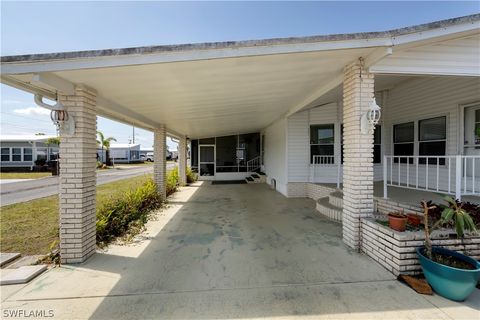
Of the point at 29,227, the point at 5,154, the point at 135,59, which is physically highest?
the point at 135,59

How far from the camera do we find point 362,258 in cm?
371

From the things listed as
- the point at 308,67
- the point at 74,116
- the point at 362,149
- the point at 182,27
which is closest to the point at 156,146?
the point at 182,27

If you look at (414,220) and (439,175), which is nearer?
(414,220)

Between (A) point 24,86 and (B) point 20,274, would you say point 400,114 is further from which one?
(B) point 20,274

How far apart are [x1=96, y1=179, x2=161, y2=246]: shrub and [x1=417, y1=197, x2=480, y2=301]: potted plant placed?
5.12m

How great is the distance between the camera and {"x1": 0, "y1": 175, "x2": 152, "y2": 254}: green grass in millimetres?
4422

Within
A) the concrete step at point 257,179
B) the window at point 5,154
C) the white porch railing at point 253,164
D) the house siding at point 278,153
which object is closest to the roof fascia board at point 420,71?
the house siding at point 278,153

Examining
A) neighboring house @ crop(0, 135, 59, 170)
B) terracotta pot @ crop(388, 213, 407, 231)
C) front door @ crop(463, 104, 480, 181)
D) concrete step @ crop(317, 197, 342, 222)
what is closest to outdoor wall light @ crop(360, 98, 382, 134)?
terracotta pot @ crop(388, 213, 407, 231)

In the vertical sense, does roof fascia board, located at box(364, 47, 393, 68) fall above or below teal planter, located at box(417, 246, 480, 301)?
above

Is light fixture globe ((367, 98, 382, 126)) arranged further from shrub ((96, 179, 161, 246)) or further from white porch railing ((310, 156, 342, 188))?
shrub ((96, 179, 161, 246))

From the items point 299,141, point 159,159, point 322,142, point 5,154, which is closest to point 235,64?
point 299,141

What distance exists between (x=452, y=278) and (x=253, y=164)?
535 inches

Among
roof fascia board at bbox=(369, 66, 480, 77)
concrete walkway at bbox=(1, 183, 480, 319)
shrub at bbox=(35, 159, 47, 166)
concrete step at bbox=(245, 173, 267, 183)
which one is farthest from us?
shrub at bbox=(35, 159, 47, 166)

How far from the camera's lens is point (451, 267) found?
2611 millimetres
